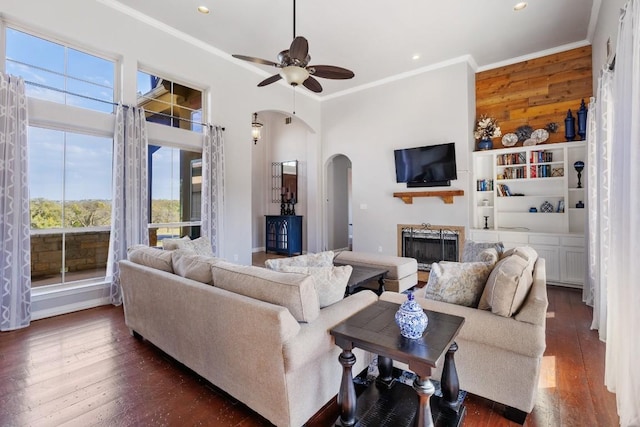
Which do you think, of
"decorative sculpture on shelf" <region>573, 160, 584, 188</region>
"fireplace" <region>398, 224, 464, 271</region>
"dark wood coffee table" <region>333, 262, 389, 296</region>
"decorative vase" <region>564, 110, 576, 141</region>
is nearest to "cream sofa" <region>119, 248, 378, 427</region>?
"dark wood coffee table" <region>333, 262, 389, 296</region>

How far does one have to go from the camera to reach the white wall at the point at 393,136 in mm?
5504

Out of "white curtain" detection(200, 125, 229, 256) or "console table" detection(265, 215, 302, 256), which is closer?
"white curtain" detection(200, 125, 229, 256)

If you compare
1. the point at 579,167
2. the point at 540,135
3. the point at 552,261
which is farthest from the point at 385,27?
the point at 552,261

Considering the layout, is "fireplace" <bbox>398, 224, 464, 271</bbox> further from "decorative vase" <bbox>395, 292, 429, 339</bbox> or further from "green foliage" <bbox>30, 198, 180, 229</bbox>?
"green foliage" <bbox>30, 198, 180, 229</bbox>

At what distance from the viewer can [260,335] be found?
1679 millimetres

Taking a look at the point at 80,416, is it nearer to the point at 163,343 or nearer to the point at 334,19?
the point at 163,343

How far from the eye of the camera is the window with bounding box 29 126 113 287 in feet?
11.9

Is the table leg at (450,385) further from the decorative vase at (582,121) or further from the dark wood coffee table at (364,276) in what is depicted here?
the decorative vase at (582,121)

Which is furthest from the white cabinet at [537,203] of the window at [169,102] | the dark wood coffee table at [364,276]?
the window at [169,102]

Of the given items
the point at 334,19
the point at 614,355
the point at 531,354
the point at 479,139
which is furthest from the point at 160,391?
the point at 479,139

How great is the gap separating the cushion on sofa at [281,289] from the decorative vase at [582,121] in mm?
5246

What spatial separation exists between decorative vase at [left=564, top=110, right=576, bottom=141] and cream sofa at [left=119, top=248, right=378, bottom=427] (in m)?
4.77

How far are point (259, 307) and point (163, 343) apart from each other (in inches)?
54.6

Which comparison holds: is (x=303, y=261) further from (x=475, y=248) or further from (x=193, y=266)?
(x=475, y=248)
